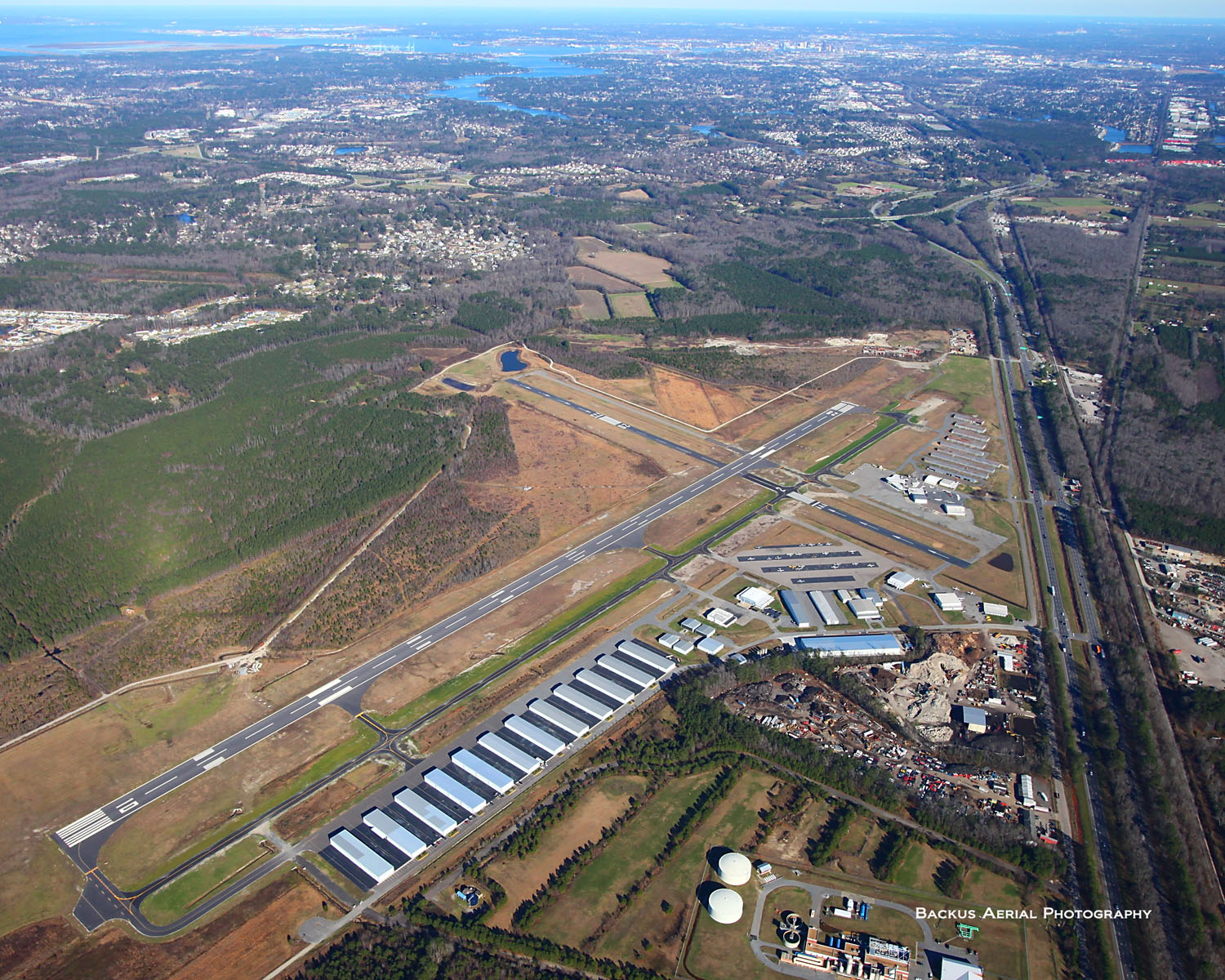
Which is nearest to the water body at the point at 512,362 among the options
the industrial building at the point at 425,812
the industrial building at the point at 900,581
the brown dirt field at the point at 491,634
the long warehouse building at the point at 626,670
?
the brown dirt field at the point at 491,634

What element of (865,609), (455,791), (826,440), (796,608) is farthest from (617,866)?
(826,440)

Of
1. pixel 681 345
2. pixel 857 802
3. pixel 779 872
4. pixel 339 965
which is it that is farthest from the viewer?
pixel 681 345

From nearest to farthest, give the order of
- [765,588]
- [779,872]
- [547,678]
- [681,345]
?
[779,872] < [547,678] < [765,588] < [681,345]

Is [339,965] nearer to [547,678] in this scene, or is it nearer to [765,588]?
[547,678]

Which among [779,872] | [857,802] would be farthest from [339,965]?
[857,802]

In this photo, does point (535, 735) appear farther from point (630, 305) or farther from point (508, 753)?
point (630, 305)

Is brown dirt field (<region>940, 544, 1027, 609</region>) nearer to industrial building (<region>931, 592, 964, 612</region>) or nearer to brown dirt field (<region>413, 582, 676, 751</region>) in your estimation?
industrial building (<region>931, 592, 964, 612</region>)
